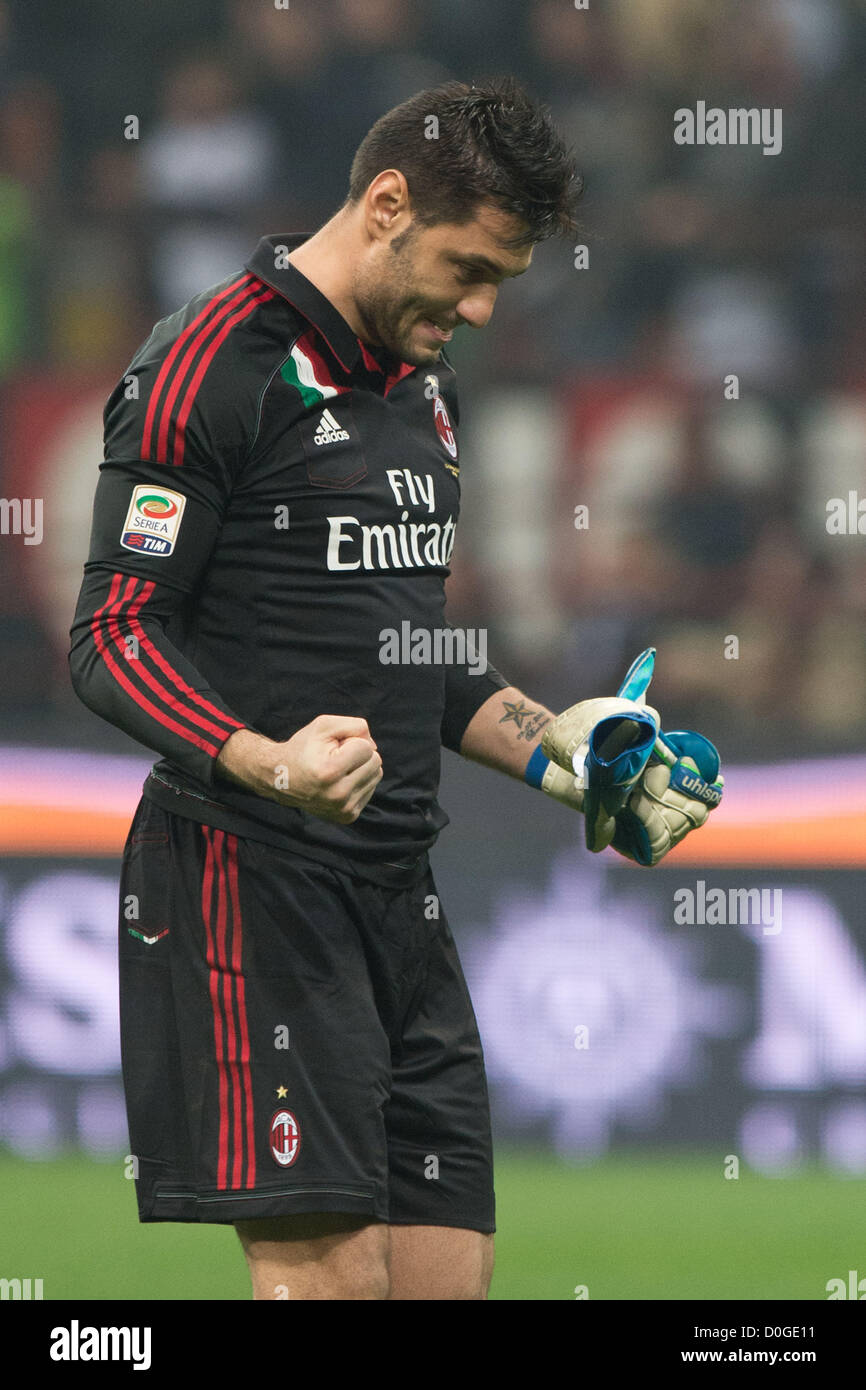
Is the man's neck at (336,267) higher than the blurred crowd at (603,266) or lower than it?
lower

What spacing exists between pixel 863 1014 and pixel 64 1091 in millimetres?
2233

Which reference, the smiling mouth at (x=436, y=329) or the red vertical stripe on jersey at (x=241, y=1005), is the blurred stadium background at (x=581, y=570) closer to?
the red vertical stripe on jersey at (x=241, y=1005)

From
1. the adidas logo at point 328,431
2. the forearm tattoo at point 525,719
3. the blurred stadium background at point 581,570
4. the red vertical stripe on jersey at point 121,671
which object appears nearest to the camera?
the red vertical stripe on jersey at point 121,671

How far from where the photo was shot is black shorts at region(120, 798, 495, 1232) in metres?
2.53

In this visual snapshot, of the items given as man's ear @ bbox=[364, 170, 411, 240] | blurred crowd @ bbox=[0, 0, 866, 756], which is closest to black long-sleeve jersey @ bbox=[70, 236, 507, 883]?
man's ear @ bbox=[364, 170, 411, 240]

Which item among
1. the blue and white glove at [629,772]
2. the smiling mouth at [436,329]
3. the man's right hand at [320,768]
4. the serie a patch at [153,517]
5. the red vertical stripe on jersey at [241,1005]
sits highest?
the smiling mouth at [436,329]

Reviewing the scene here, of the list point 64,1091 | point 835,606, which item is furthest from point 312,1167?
point 835,606

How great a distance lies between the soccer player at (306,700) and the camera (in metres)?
2.51

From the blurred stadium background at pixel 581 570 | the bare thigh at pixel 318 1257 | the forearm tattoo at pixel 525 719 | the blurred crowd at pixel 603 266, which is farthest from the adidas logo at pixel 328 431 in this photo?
the blurred crowd at pixel 603 266

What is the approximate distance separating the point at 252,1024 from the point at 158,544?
62 centimetres

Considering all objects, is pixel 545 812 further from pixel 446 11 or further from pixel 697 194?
pixel 446 11

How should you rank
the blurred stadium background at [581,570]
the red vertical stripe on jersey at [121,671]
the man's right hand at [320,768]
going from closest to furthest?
the man's right hand at [320,768] → the red vertical stripe on jersey at [121,671] → the blurred stadium background at [581,570]

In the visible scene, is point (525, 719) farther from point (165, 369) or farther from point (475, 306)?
point (165, 369)
